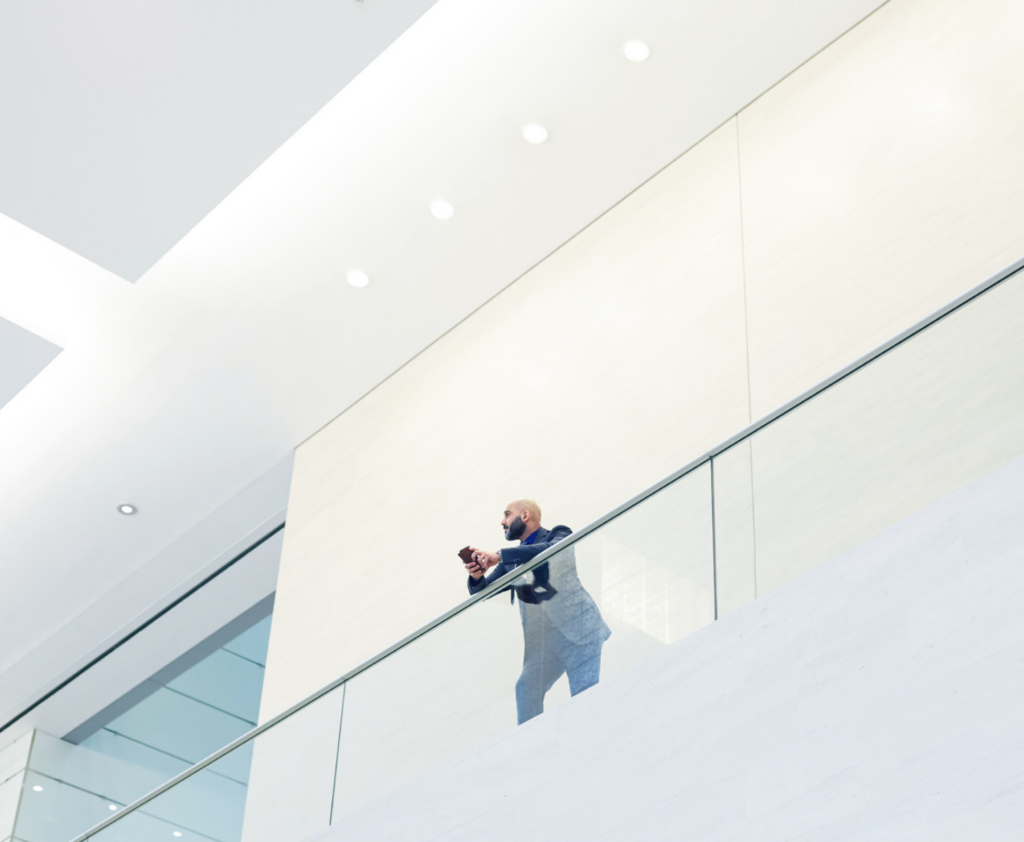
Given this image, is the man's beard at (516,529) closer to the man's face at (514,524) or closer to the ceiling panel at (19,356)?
the man's face at (514,524)

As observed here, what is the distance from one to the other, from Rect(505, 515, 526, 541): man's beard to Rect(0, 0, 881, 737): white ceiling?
3095mm

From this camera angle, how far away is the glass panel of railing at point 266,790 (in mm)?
6719

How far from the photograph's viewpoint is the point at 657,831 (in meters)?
5.08

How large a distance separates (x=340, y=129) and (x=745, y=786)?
631 cm

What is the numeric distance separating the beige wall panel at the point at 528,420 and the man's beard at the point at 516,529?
1543mm

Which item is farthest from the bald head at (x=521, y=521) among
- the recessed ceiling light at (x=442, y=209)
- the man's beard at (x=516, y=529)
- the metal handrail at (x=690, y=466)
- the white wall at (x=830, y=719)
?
the recessed ceiling light at (x=442, y=209)

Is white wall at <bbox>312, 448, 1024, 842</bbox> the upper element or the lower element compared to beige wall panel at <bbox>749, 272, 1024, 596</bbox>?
lower

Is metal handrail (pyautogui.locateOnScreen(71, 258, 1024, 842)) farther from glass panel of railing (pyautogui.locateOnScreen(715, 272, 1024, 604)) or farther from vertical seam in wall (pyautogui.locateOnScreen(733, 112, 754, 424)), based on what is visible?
vertical seam in wall (pyautogui.locateOnScreen(733, 112, 754, 424))

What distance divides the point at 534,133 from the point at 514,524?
3.48 m

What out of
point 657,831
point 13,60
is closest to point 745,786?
point 657,831

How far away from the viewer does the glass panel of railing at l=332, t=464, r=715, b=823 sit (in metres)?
5.65

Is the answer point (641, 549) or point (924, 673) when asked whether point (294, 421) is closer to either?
point (641, 549)

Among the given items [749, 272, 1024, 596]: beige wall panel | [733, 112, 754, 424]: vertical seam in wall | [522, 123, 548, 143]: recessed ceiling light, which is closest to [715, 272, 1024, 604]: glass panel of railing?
[749, 272, 1024, 596]: beige wall panel

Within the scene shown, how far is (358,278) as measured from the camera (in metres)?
11.0
